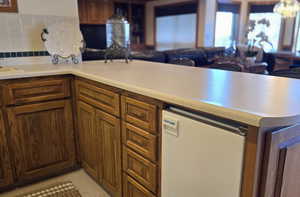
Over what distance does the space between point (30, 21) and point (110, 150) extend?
1538mm

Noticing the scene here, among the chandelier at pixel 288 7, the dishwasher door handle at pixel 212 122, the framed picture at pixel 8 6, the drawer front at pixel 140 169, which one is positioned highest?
the chandelier at pixel 288 7

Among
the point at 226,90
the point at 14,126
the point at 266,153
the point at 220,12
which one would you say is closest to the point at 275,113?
the point at 266,153

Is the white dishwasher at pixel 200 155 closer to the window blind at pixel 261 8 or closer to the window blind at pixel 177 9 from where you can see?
the window blind at pixel 177 9

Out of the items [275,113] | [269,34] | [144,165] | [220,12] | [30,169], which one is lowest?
[30,169]

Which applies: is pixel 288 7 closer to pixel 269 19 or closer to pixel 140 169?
pixel 269 19

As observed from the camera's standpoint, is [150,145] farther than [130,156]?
No

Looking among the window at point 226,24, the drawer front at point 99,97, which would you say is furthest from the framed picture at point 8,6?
the window at point 226,24

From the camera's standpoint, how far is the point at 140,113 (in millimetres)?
1353

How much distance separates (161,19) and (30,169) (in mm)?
6868

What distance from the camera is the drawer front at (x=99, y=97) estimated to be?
155 centimetres

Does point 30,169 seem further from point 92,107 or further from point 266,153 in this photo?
point 266,153

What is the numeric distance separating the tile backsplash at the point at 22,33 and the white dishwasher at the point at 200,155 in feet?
6.00

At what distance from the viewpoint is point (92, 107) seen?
5.99ft

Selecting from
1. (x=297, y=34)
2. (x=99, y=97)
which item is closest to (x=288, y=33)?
(x=297, y=34)
